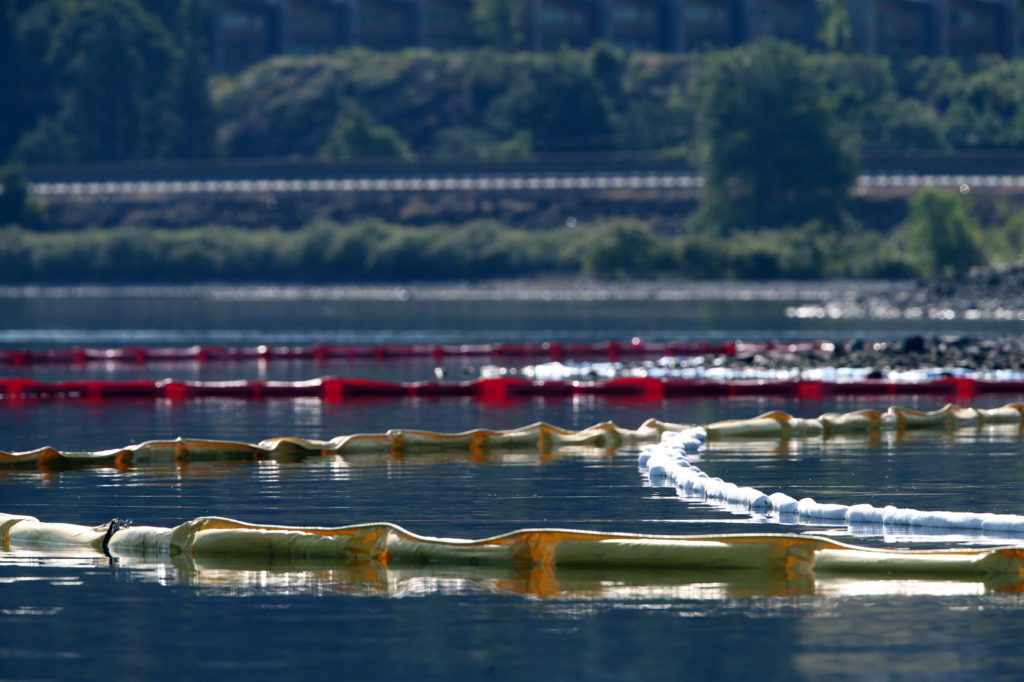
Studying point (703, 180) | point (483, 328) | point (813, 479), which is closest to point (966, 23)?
point (703, 180)

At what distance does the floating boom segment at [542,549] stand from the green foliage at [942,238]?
336ft

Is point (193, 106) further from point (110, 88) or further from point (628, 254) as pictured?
point (628, 254)

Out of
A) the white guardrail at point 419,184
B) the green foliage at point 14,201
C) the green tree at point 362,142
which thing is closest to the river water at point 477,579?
the white guardrail at point 419,184

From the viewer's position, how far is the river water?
470 inches

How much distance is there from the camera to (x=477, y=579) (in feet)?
48.0

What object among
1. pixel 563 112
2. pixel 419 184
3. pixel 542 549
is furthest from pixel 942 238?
pixel 542 549

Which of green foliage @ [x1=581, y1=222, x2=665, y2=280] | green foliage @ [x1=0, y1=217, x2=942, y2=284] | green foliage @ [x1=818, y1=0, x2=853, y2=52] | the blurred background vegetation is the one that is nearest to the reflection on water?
the blurred background vegetation

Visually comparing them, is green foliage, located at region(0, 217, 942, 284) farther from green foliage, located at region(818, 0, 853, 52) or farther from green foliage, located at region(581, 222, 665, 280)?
green foliage, located at region(818, 0, 853, 52)

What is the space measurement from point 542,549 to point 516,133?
6508 inches

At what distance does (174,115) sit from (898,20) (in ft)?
222

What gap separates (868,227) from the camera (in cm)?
14238

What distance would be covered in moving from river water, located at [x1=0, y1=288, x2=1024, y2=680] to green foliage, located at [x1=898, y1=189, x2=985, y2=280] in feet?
278

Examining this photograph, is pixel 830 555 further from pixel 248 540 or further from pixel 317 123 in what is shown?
pixel 317 123

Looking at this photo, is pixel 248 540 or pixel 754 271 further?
pixel 754 271
